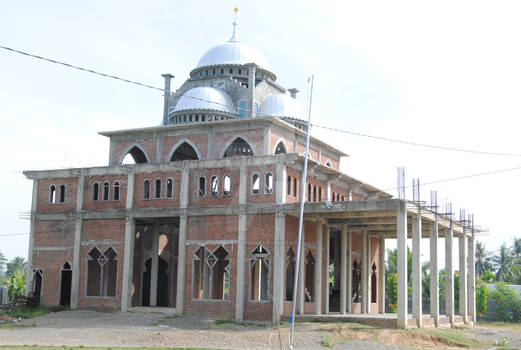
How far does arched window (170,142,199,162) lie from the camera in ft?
139

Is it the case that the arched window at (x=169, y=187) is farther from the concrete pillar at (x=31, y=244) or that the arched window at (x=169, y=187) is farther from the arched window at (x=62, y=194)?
the concrete pillar at (x=31, y=244)

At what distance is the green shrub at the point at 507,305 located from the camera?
50931 mm

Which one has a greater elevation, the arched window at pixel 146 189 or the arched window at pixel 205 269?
the arched window at pixel 146 189

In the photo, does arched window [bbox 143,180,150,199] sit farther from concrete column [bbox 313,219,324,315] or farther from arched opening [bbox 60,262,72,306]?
concrete column [bbox 313,219,324,315]

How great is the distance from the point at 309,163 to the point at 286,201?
2714 millimetres

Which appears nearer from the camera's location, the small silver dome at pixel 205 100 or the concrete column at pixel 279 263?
the concrete column at pixel 279 263

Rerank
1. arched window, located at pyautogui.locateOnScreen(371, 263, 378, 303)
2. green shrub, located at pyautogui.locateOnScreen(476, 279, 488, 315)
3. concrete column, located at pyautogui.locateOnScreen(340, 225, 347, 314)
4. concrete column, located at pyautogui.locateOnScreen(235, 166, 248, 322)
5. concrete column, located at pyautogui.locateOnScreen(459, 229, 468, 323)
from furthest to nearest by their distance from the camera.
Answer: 1. green shrub, located at pyautogui.locateOnScreen(476, 279, 488, 315)
2. arched window, located at pyautogui.locateOnScreen(371, 263, 378, 303)
3. concrete column, located at pyautogui.locateOnScreen(459, 229, 468, 323)
4. concrete column, located at pyautogui.locateOnScreen(340, 225, 347, 314)
5. concrete column, located at pyautogui.locateOnScreen(235, 166, 248, 322)

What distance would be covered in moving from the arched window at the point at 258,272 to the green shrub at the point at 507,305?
749 inches

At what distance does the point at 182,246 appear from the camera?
122ft

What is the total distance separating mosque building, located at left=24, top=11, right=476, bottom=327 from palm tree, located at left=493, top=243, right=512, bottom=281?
2849 cm

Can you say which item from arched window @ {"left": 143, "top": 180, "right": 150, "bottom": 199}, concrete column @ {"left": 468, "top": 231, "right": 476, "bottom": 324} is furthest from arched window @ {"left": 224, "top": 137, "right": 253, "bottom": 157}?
concrete column @ {"left": 468, "top": 231, "right": 476, "bottom": 324}

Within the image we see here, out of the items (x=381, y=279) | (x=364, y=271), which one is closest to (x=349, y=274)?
(x=364, y=271)

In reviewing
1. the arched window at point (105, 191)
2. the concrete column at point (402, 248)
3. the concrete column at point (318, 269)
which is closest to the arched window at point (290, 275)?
the concrete column at point (318, 269)

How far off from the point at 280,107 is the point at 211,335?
1957cm
